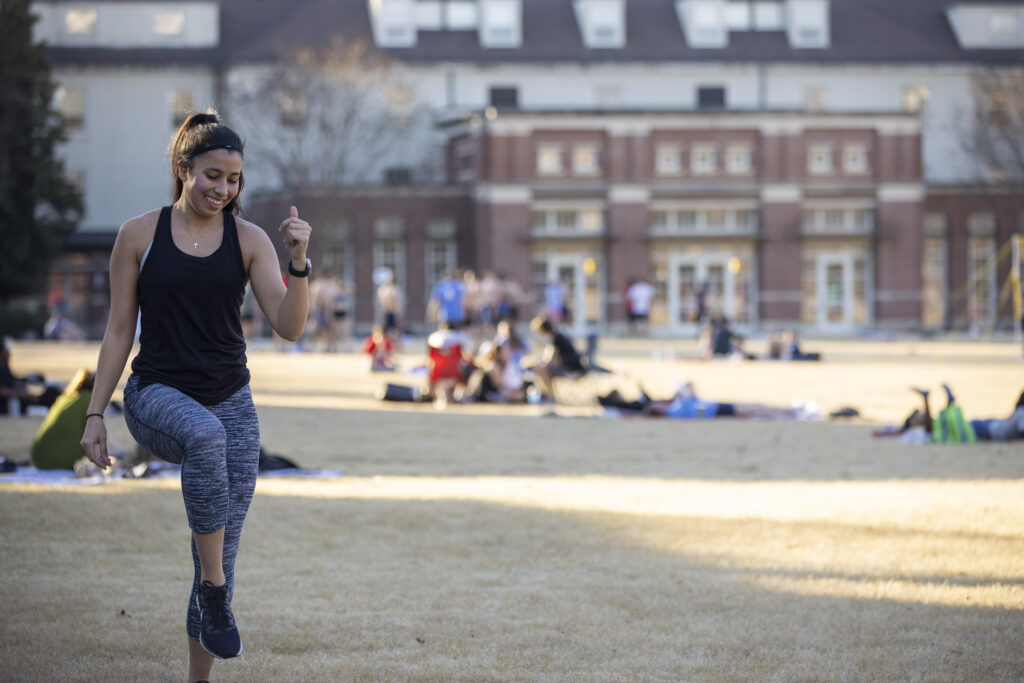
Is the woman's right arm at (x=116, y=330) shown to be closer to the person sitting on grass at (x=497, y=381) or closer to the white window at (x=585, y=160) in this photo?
the person sitting on grass at (x=497, y=381)

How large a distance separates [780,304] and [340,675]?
162ft

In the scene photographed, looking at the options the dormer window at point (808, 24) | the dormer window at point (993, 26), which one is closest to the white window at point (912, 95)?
the dormer window at point (993, 26)

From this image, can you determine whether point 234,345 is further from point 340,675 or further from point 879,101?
point 879,101

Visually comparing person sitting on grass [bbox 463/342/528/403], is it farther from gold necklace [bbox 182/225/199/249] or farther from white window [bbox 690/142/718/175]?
white window [bbox 690/142/718/175]

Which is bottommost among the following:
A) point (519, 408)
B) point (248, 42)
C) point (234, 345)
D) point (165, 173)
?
point (519, 408)

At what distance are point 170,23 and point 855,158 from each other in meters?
29.6

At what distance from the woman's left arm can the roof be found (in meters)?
54.0

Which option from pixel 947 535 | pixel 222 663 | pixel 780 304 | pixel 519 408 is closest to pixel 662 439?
pixel 519 408

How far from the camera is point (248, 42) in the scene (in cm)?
6012

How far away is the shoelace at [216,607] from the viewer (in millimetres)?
4668

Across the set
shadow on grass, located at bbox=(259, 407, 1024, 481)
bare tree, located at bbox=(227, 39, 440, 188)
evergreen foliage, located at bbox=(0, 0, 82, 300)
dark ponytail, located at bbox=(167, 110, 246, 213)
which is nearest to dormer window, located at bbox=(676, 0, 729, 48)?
bare tree, located at bbox=(227, 39, 440, 188)

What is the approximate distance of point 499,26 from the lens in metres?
60.2

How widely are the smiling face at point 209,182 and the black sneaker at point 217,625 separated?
128 cm

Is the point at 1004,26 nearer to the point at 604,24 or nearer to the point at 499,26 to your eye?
the point at 604,24
